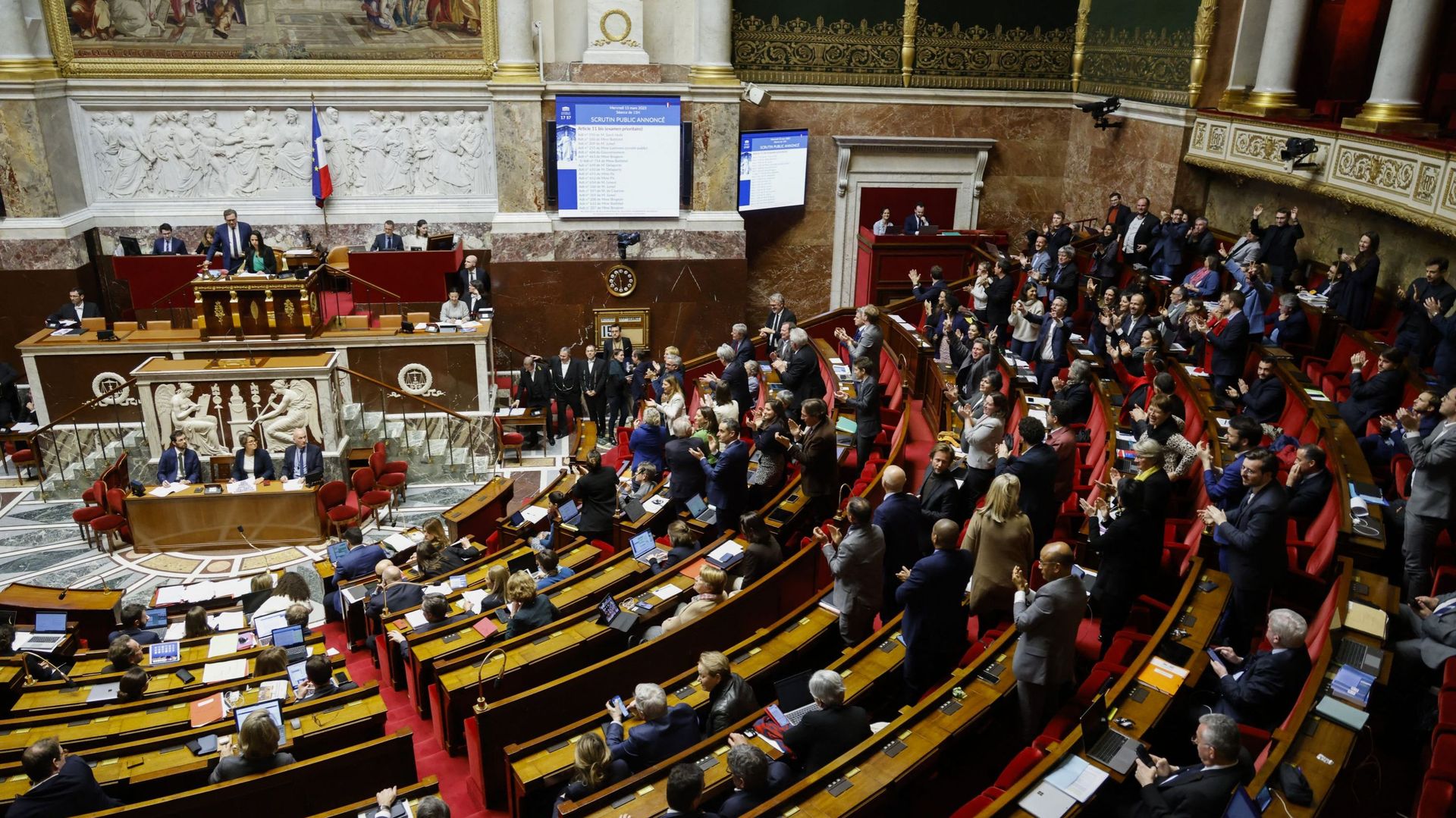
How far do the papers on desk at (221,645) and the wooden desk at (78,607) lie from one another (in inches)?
58.9

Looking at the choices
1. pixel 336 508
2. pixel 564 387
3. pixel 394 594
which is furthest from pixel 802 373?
pixel 336 508

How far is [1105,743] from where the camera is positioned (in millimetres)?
4551

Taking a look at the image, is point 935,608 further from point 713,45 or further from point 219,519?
point 713,45

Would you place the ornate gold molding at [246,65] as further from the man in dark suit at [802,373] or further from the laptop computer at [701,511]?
the laptop computer at [701,511]

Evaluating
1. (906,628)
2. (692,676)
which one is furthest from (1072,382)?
(692,676)

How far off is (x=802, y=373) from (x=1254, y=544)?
203 inches

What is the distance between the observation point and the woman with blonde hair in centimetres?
582

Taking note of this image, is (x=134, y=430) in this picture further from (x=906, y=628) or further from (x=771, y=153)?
(x=906, y=628)

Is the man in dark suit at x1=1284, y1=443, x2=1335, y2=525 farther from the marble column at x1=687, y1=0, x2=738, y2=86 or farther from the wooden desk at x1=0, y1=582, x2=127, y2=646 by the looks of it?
the marble column at x1=687, y1=0, x2=738, y2=86

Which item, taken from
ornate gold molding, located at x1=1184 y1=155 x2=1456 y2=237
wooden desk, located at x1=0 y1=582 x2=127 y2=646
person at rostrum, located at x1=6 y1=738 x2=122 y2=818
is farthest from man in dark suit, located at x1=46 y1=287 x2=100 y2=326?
ornate gold molding, located at x1=1184 y1=155 x2=1456 y2=237

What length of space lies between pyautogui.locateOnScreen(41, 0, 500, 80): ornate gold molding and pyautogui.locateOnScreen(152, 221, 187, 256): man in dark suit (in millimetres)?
2224

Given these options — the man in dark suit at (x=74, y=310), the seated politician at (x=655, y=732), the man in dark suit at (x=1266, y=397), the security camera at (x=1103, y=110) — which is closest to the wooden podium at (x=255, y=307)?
the man in dark suit at (x=74, y=310)

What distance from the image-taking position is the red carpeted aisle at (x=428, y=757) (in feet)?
20.6

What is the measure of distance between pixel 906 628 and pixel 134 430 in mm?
11067
